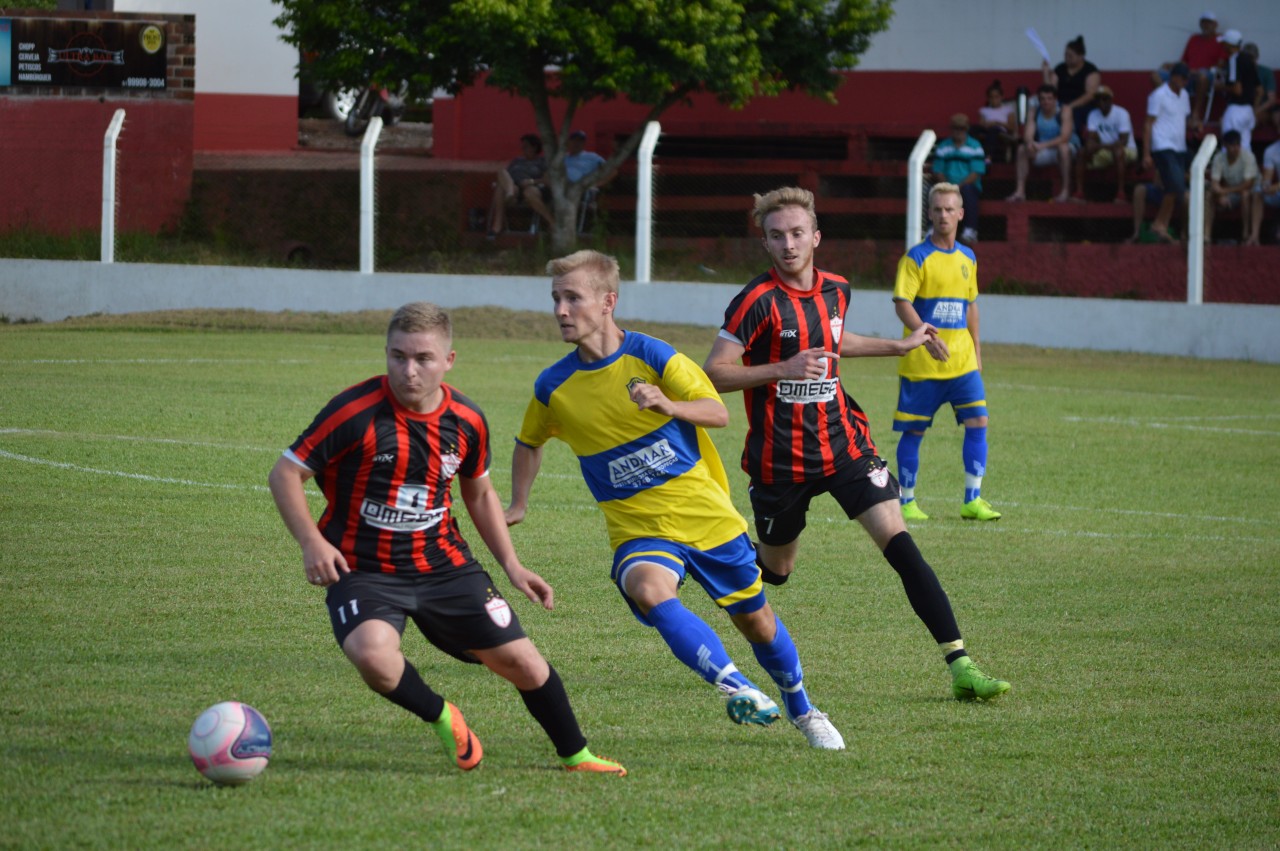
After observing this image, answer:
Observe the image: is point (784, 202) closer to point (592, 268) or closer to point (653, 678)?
point (592, 268)

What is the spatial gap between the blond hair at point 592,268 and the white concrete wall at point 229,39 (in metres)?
27.3

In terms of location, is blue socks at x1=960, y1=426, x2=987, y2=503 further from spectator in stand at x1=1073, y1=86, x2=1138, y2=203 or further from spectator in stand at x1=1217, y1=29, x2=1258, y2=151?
spectator in stand at x1=1073, y1=86, x2=1138, y2=203

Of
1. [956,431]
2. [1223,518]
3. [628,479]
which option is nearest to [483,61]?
[956,431]

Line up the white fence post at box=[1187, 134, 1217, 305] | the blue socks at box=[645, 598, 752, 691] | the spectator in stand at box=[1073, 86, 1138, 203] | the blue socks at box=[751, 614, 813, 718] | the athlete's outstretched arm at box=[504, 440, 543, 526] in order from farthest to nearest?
the spectator in stand at box=[1073, 86, 1138, 203], the white fence post at box=[1187, 134, 1217, 305], the athlete's outstretched arm at box=[504, 440, 543, 526], the blue socks at box=[751, 614, 813, 718], the blue socks at box=[645, 598, 752, 691]

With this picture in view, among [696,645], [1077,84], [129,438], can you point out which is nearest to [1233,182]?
[1077,84]

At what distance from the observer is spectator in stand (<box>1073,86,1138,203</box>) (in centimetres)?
2328

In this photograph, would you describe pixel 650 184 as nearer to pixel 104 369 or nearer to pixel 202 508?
pixel 104 369

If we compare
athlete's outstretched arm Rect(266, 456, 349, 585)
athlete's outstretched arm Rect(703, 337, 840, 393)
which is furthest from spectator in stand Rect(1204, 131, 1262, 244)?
athlete's outstretched arm Rect(266, 456, 349, 585)

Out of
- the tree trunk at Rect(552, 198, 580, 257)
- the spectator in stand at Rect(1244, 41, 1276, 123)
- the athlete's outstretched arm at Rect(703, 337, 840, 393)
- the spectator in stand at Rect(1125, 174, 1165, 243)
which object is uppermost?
the spectator in stand at Rect(1244, 41, 1276, 123)

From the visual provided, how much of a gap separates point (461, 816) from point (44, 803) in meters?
1.14

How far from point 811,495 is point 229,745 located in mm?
2763

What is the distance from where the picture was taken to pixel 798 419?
261 inches

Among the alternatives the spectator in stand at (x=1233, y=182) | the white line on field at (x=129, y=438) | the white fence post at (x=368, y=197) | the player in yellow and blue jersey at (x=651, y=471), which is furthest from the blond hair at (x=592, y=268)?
the spectator in stand at (x=1233, y=182)

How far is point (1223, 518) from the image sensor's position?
10461 millimetres
